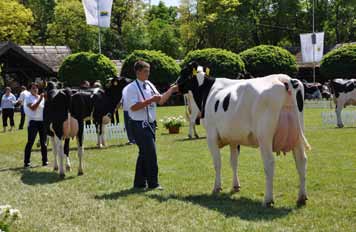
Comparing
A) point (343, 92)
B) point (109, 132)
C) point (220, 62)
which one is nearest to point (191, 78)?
point (109, 132)

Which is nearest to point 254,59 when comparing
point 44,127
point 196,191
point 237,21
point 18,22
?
point 237,21

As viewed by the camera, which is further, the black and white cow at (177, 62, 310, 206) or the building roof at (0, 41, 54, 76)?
the building roof at (0, 41, 54, 76)

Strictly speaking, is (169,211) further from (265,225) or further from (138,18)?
(138,18)

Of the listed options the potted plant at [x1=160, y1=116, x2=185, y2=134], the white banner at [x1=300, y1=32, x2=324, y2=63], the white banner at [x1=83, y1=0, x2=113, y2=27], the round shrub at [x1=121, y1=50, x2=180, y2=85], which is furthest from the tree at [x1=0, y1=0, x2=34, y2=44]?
the potted plant at [x1=160, y1=116, x2=185, y2=134]

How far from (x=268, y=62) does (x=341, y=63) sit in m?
5.94

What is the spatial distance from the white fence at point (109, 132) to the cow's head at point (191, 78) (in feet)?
32.3

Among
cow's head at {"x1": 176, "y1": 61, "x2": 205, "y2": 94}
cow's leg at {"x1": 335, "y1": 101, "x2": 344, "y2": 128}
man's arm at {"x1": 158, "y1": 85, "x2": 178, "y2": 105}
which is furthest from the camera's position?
cow's leg at {"x1": 335, "y1": 101, "x2": 344, "y2": 128}

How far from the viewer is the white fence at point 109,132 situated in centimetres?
2077

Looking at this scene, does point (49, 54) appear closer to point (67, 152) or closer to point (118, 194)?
point (67, 152)

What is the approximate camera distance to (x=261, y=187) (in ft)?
36.4

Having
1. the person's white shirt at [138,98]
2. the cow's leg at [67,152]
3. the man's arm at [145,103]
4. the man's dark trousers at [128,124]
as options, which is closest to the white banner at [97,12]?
the man's dark trousers at [128,124]

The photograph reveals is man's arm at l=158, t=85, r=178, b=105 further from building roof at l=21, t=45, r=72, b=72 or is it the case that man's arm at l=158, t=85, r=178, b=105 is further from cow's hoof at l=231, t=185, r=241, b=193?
building roof at l=21, t=45, r=72, b=72

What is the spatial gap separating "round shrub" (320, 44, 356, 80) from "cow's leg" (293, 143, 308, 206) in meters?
38.0

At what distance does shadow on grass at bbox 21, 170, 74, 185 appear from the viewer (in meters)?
12.8
